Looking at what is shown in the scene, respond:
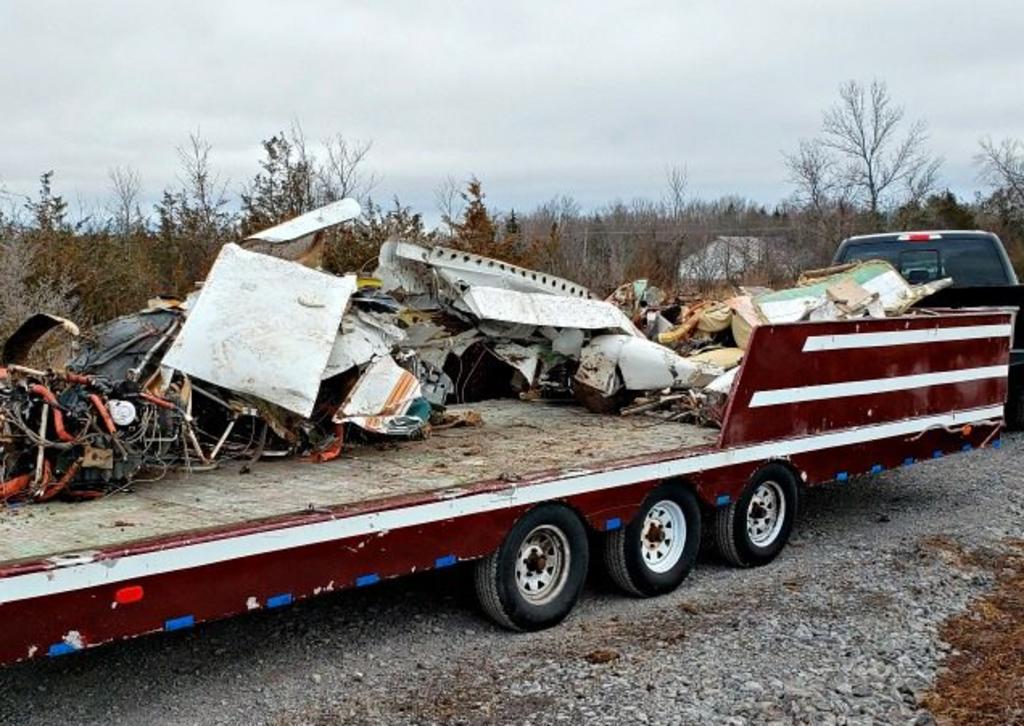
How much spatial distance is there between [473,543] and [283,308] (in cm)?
167

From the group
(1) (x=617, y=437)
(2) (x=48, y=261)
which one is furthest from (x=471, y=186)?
(1) (x=617, y=437)

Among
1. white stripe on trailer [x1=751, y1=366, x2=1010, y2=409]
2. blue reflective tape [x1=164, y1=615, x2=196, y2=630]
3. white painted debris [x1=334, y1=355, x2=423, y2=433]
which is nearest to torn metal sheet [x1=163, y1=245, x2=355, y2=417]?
white painted debris [x1=334, y1=355, x2=423, y2=433]

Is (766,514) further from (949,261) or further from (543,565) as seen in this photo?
(949,261)

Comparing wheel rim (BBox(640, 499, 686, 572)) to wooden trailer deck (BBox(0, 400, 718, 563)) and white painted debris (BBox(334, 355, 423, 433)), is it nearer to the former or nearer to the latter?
wooden trailer deck (BBox(0, 400, 718, 563))

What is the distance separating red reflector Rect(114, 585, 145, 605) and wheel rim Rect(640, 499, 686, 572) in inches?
121

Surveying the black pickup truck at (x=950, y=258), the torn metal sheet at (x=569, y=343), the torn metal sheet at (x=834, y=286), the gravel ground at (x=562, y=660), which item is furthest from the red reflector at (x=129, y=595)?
the black pickup truck at (x=950, y=258)

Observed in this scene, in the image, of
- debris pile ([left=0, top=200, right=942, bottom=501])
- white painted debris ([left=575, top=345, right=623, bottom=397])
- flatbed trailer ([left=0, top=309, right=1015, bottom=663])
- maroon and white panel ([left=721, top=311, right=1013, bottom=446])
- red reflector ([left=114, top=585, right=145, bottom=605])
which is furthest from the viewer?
white painted debris ([left=575, top=345, right=623, bottom=397])

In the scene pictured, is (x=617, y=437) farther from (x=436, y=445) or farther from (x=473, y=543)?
(x=473, y=543)

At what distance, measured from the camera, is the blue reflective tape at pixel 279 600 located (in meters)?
4.31

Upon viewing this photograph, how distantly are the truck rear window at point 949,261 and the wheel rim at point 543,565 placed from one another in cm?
660

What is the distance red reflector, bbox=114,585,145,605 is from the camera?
3.82 m

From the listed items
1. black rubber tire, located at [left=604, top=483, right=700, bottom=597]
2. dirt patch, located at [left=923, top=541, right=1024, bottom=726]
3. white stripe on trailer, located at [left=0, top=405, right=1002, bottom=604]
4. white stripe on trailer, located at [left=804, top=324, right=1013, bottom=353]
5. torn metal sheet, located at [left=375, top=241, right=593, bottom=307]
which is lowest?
dirt patch, located at [left=923, top=541, right=1024, bottom=726]

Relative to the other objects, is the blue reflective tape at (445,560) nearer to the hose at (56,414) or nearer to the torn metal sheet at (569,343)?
the hose at (56,414)

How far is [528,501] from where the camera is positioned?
17.5 ft
